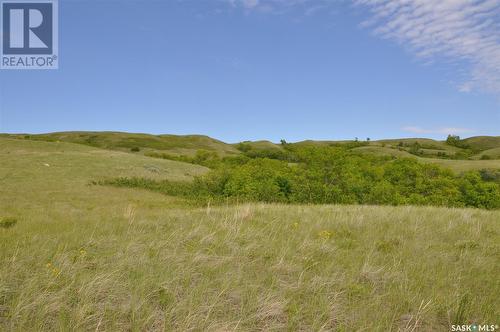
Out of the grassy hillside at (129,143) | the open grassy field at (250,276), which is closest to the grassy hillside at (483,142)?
the grassy hillside at (129,143)

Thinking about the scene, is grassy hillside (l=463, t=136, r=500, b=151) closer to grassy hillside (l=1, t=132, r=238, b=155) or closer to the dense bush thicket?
grassy hillside (l=1, t=132, r=238, b=155)

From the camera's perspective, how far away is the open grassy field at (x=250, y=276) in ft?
11.5

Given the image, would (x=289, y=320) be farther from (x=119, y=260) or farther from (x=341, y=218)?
(x=341, y=218)

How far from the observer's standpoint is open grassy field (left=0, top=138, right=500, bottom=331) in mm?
3502

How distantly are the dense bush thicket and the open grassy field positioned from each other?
16236 mm

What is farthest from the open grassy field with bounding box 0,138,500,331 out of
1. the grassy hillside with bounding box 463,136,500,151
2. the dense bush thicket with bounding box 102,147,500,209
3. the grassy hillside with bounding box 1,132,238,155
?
the grassy hillside with bounding box 463,136,500,151

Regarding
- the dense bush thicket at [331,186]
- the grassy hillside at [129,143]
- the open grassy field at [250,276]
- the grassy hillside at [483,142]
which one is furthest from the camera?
the grassy hillside at [483,142]

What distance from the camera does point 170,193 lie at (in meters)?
26.0

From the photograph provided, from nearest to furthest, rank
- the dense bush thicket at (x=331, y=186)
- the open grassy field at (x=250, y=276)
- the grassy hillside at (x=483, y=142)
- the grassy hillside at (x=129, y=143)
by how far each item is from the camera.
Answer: the open grassy field at (x=250, y=276) < the dense bush thicket at (x=331, y=186) < the grassy hillside at (x=129, y=143) < the grassy hillside at (x=483, y=142)

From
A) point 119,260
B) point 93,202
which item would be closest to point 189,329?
point 119,260

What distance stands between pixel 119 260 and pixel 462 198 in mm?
30095

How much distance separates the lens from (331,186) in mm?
25641

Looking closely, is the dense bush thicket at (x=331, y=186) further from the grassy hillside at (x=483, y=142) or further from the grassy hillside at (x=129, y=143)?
the grassy hillside at (x=483, y=142)

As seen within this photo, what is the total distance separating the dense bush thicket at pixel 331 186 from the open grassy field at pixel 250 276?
1624cm
